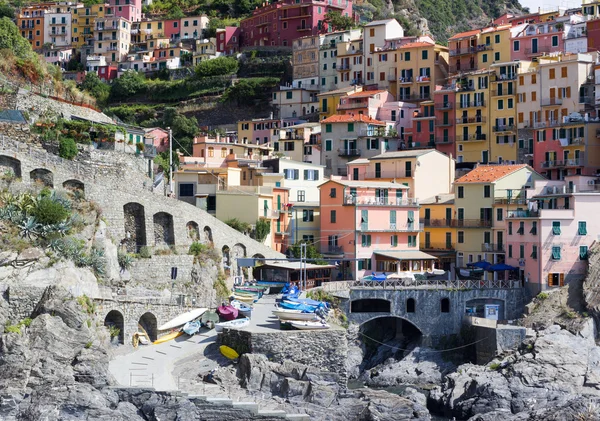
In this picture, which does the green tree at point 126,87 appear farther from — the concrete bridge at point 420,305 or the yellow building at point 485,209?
the concrete bridge at point 420,305

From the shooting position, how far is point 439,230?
69688mm

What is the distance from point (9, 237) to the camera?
49688 millimetres

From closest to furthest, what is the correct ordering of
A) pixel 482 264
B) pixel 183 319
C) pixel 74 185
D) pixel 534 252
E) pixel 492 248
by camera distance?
pixel 183 319 → pixel 74 185 → pixel 534 252 → pixel 482 264 → pixel 492 248

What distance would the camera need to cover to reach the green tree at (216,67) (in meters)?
103

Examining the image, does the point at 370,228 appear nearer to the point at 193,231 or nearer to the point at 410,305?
the point at 410,305

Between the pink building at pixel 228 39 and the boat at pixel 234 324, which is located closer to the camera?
the boat at pixel 234 324

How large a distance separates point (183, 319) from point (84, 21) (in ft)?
255

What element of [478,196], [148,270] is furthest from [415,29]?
[148,270]

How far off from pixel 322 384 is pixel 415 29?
63.0 metres

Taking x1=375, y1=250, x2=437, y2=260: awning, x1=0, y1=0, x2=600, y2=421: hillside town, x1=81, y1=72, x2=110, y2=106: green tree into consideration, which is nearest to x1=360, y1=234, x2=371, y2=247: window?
x1=0, y1=0, x2=600, y2=421: hillside town

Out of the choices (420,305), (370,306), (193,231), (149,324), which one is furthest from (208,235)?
(420,305)

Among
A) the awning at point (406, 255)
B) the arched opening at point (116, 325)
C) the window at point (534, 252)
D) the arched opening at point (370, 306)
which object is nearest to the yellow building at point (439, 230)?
the awning at point (406, 255)

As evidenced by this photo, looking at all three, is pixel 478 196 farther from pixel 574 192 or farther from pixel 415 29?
pixel 415 29

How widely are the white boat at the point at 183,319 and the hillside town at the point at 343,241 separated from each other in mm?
74
